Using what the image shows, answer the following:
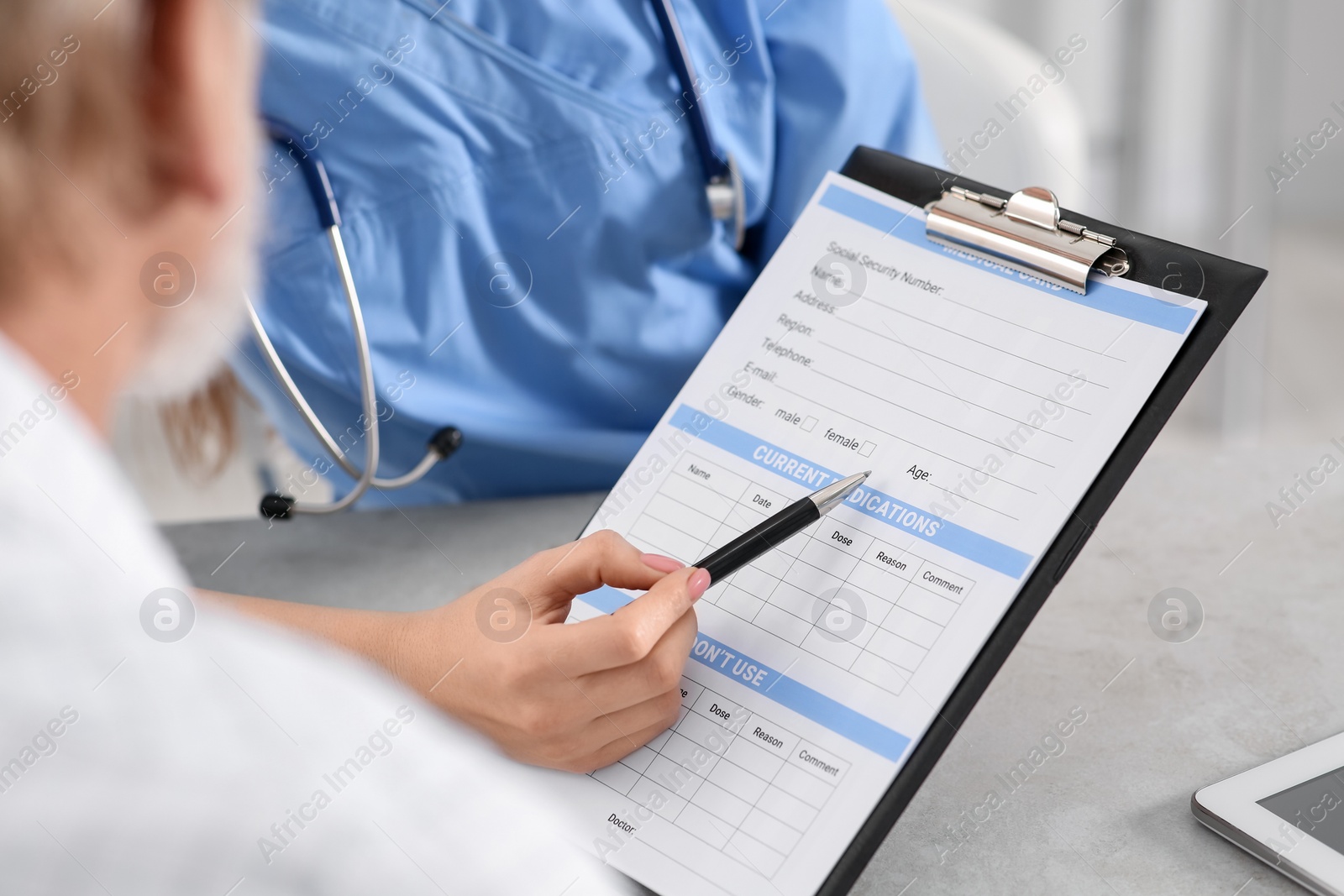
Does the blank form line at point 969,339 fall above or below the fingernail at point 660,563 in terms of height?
above

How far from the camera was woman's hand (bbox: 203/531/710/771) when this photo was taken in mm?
510

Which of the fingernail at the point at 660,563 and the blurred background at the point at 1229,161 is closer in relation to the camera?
the fingernail at the point at 660,563

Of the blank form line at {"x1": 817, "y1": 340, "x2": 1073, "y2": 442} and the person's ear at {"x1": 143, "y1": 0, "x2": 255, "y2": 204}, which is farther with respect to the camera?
the blank form line at {"x1": 817, "y1": 340, "x2": 1073, "y2": 442}

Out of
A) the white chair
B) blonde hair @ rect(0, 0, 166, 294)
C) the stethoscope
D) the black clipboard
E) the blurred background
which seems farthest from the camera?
the blurred background

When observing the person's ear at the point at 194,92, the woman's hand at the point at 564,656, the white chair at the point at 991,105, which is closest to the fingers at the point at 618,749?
the woman's hand at the point at 564,656

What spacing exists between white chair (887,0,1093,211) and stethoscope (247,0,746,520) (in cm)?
26

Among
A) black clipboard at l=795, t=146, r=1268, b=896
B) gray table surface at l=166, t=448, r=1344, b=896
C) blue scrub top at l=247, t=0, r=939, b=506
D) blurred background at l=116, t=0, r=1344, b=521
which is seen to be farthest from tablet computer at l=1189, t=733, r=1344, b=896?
blurred background at l=116, t=0, r=1344, b=521

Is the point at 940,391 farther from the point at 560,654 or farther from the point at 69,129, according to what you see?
the point at 69,129

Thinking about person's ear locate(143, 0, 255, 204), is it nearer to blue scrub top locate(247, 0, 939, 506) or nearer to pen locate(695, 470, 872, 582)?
pen locate(695, 470, 872, 582)

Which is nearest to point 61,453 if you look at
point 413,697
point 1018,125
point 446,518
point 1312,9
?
point 413,697

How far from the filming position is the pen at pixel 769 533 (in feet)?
1.77

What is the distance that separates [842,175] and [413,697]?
1.32ft

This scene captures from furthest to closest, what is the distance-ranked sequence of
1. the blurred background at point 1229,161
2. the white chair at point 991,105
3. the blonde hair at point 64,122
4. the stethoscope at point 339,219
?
1. the blurred background at point 1229,161
2. the white chair at point 991,105
3. the stethoscope at point 339,219
4. the blonde hair at point 64,122

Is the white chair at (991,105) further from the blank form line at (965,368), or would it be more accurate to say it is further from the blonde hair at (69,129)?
the blonde hair at (69,129)
